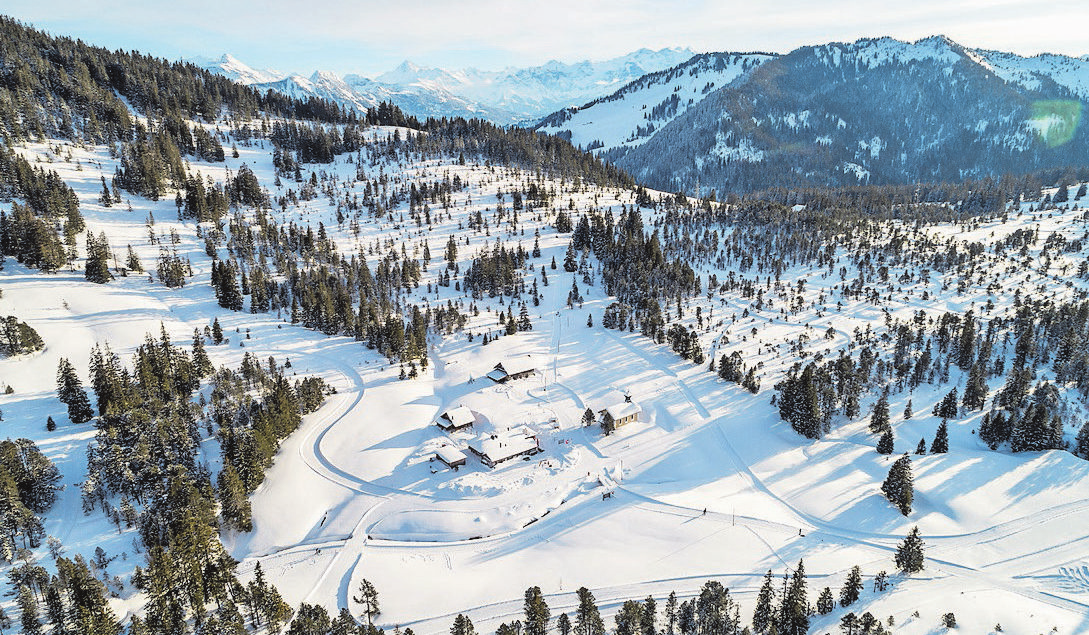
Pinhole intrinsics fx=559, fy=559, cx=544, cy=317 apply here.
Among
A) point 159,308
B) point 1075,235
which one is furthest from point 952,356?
point 159,308

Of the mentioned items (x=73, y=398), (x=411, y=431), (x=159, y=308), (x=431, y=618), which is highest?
(x=159, y=308)

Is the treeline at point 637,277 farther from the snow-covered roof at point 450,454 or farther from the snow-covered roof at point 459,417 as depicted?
the snow-covered roof at point 450,454

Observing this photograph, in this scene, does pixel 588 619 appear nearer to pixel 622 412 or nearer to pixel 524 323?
pixel 622 412

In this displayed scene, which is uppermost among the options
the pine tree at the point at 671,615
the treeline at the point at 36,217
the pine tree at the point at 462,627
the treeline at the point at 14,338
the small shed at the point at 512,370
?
the treeline at the point at 36,217

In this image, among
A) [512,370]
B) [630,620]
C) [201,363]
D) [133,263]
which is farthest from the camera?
[133,263]

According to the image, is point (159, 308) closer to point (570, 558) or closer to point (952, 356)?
point (570, 558)

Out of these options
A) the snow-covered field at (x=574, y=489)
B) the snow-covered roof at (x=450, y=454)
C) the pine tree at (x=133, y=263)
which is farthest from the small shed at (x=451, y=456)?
the pine tree at (x=133, y=263)

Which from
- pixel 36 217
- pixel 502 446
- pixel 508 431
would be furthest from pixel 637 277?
pixel 36 217
